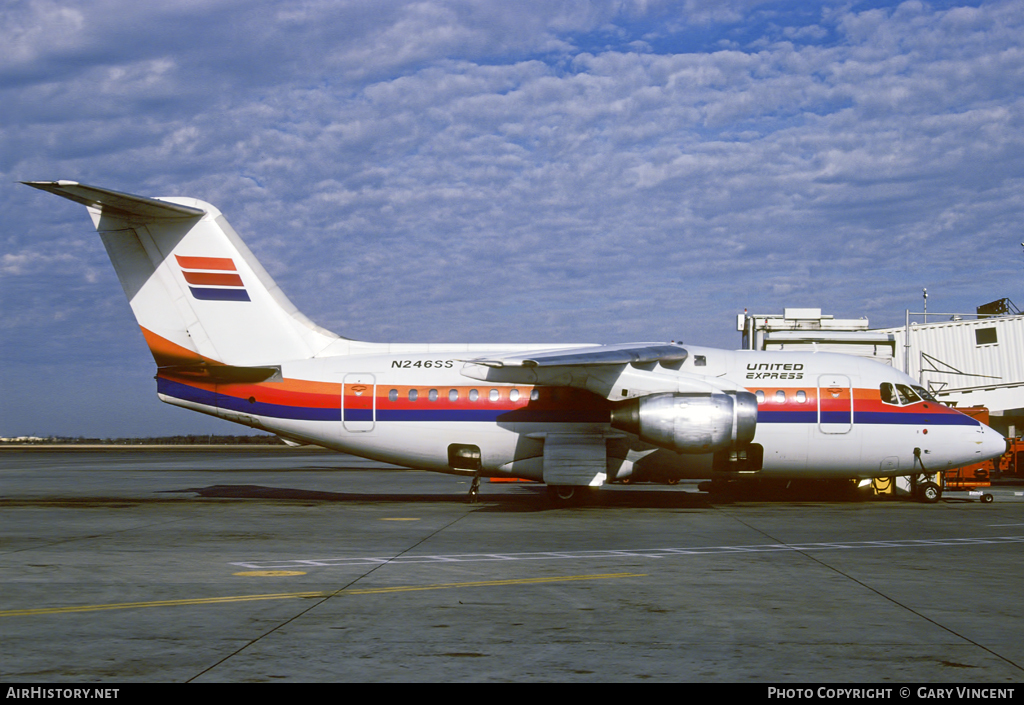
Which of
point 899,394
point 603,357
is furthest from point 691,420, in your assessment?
point 899,394

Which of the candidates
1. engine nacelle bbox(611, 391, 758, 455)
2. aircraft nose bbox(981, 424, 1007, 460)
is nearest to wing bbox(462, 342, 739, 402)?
engine nacelle bbox(611, 391, 758, 455)

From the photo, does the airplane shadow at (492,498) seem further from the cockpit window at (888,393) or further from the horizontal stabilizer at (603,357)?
the cockpit window at (888,393)

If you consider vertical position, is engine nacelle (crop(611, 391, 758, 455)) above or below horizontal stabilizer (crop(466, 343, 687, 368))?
below

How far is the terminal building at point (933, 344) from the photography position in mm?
39156

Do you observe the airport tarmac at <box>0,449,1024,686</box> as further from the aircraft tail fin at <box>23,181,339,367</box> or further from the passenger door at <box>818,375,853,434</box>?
the aircraft tail fin at <box>23,181,339,367</box>

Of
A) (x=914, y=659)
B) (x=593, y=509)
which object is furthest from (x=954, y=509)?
(x=914, y=659)

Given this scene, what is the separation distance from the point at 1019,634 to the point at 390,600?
641 cm

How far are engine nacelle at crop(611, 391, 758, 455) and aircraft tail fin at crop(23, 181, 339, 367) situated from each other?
998 cm

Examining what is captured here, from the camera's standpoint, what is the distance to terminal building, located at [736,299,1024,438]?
128 ft

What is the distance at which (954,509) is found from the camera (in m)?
22.4

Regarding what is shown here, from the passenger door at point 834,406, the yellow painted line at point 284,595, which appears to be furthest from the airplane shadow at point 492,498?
the yellow painted line at point 284,595

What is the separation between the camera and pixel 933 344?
138 feet
